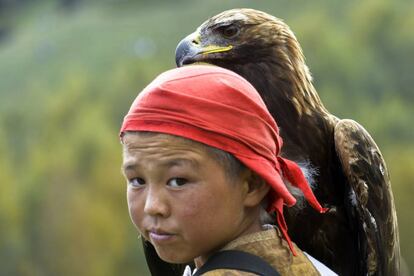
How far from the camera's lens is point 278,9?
17047 mm

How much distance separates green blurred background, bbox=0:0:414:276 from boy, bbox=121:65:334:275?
11976mm

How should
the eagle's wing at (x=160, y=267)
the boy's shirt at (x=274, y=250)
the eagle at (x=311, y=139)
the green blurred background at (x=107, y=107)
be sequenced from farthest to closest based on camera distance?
1. the green blurred background at (x=107, y=107)
2. the eagle's wing at (x=160, y=267)
3. the eagle at (x=311, y=139)
4. the boy's shirt at (x=274, y=250)

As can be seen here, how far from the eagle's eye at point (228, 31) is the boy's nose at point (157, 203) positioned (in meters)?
1.64

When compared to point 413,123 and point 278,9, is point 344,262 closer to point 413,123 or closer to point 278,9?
point 413,123

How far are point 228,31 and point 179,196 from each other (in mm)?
1661

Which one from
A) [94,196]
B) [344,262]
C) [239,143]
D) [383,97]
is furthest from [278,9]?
[239,143]

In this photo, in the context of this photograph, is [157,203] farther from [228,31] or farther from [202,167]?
[228,31]

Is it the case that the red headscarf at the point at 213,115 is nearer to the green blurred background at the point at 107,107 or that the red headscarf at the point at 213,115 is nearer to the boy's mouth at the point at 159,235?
the boy's mouth at the point at 159,235

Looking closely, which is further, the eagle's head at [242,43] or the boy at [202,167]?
the eagle's head at [242,43]

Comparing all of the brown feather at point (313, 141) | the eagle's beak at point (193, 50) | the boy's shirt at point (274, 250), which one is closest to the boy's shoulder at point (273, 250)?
the boy's shirt at point (274, 250)

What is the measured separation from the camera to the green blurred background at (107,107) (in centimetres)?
1492

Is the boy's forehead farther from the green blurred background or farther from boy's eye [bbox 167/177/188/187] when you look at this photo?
the green blurred background

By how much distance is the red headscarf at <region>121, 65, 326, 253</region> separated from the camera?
2176 mm

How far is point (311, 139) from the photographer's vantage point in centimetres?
363
